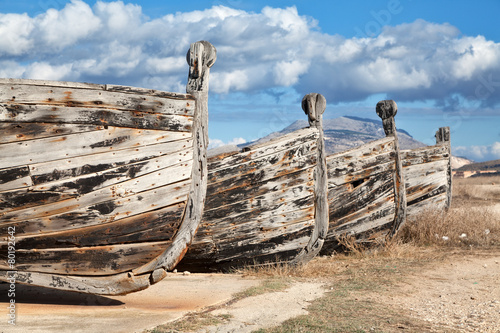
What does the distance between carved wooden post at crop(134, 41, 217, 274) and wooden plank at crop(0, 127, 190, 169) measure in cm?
52

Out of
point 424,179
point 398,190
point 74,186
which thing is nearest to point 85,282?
point 74,186

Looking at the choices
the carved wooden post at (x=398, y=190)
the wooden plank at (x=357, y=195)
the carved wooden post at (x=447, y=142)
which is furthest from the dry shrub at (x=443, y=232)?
the wooden plank at (x=357, y=195)

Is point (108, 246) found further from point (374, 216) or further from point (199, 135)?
point (374, 216)

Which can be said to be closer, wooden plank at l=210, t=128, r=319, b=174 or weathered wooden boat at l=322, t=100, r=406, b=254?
wooden plank at l=210, t=128, r=319, b=174

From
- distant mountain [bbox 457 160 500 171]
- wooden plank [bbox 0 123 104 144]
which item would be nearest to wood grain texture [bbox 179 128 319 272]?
wooden plank [bbox 0 123 104 144]

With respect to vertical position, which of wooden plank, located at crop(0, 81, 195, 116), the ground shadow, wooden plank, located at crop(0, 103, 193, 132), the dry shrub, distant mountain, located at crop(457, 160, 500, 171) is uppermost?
wooden plank, located at crop(0, 81, 195, 116)

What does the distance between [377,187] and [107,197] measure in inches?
206

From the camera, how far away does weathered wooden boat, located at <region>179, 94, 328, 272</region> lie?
719cm

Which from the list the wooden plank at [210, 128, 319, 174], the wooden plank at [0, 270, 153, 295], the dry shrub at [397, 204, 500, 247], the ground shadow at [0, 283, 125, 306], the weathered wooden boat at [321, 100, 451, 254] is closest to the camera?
the wooden plank at [0, 270, 153, 295]

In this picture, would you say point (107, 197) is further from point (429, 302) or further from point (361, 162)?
point (361, 162)

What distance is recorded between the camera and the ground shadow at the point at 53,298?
620cm

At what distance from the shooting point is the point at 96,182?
18.1 feet

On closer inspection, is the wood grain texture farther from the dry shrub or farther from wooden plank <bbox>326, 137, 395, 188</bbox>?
the dry shrub

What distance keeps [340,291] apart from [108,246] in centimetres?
297
